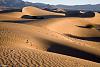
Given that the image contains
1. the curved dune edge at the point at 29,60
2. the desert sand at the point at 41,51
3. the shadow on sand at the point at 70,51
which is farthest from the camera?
the shadow on sand at the point at 70,51

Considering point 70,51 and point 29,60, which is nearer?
point 29,60

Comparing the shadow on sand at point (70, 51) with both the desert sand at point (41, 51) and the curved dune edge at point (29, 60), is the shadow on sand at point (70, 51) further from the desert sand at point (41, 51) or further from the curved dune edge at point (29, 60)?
the curved dune edge at point (29, 60)

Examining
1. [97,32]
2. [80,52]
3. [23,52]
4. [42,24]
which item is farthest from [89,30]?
[23,52]

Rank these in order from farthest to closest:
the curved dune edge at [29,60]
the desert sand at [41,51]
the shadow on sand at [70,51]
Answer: the shadow on sand at [70,51] < the desert sand at [41,51] < the curved dune edge at [29,60]

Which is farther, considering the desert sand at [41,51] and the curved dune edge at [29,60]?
the desert sand at [41,51]

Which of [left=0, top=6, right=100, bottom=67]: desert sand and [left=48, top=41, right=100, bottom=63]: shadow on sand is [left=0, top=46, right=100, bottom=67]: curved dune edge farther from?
[left=48, top=41, right=100, bottom=63]: shadow on sand

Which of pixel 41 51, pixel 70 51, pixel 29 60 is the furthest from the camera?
pixel 70 51

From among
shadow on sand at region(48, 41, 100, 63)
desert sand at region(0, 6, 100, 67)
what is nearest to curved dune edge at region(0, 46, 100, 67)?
desert sand at region(0, 6, 100, 67)

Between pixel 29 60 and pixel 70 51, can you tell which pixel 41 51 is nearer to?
pixel 29 60

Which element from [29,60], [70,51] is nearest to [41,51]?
[29,60]

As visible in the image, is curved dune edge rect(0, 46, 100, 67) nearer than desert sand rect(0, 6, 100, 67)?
Yes

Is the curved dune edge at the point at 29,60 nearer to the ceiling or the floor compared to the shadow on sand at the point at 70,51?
nearer to the ceiling

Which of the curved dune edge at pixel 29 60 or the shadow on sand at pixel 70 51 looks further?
the shadow on sand at pixel 70 51

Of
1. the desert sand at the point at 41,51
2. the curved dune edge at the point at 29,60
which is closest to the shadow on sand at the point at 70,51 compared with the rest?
the desert sand at the point at 41,51
